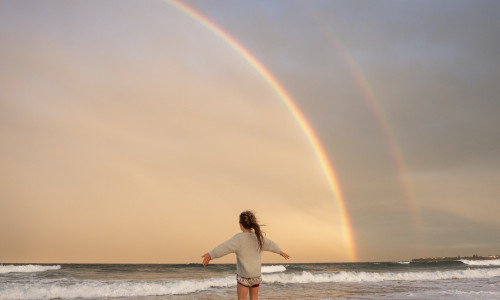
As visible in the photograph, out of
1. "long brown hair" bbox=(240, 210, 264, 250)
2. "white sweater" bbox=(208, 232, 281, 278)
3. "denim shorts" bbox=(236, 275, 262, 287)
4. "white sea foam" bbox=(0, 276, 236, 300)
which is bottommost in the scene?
"white sea foam" bbox=(0, 276, 236, 300)

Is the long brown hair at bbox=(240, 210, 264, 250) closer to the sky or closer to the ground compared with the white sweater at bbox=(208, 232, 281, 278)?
closer to the sky

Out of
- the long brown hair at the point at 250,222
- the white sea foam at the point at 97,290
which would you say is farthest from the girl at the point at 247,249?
the white sea foam at the point at 97,290

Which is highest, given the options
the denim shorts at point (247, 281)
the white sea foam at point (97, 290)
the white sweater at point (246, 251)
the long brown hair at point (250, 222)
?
the long brown hair at point (250, 222)

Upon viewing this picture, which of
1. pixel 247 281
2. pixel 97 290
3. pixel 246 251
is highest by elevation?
pixel 246 251

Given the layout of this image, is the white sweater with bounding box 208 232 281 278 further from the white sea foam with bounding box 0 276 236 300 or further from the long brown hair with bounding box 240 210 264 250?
the white sea foam with bounding box 0 276 236 300

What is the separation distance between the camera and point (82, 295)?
21766 millimetres

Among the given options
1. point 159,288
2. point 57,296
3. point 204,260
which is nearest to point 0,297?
point 57,296

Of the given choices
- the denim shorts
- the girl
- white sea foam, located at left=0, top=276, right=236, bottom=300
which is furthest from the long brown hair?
white sea foam, located at left=0, top=276, right=236, bottom=300

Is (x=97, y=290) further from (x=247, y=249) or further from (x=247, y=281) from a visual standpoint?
(x=247, y=249)

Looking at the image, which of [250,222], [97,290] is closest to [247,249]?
[250,222]

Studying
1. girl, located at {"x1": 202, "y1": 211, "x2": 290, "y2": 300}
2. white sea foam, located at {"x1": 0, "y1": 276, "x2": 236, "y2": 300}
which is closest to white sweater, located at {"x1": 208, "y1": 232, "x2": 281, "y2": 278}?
Answer: girl, located at {"x1": 202, "y1": 211, "x2": 290, "y2": 300}

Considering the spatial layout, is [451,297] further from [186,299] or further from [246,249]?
[246,249]

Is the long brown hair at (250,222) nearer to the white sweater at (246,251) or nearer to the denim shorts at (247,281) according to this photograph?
the white sweater at (246,251)

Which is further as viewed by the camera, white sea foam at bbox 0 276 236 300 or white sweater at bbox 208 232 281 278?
white sea foam at bbox 0 276 236 300
